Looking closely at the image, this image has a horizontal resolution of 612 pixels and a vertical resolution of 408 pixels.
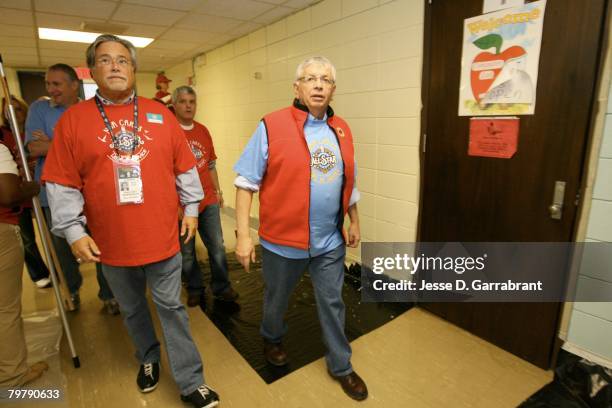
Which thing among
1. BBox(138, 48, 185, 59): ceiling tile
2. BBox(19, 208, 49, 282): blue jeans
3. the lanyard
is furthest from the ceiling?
the lanyard

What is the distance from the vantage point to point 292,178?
153 centimetres

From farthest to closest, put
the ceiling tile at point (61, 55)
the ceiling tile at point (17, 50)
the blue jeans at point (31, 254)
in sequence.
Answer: the ceiling tile at point (61, 55)
the ceiling tile at point (17, 50)
the blue jeans at point (31, 254)

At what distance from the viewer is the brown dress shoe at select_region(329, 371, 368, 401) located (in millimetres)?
1673

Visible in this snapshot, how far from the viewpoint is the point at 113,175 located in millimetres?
1377

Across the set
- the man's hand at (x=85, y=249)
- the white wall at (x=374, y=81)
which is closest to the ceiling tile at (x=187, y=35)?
the white wall at (x=374, y=81)

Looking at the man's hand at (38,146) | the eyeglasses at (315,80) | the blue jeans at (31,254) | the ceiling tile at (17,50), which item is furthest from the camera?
the ceiling tile at (17,50)

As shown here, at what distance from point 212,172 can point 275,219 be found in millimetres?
1223

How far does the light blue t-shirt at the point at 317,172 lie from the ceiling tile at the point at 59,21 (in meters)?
3.05

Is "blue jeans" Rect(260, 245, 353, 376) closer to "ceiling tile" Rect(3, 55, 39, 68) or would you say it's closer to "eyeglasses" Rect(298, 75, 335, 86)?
"eyeglasses" Rect(298, 75, 335, 86)

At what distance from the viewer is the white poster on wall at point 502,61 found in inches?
66.6

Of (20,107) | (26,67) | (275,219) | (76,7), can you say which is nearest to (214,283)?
(275,219)

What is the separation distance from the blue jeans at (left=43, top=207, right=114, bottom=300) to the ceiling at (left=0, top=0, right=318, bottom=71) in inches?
77.2

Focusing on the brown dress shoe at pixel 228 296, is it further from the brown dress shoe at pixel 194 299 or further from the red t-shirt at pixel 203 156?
the red t-shirt at pixel 203 156

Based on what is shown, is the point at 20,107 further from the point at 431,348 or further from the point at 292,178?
the point at 431,348
